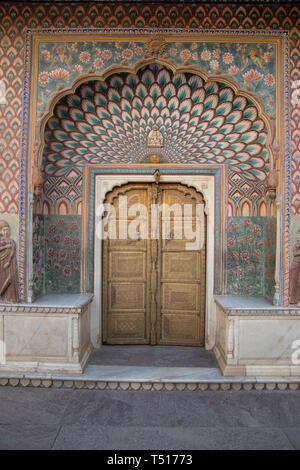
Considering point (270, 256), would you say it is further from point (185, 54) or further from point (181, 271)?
point (185, 54)

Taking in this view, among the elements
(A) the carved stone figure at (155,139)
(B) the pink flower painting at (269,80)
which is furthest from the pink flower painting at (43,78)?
(B) the pink flower painting at (269,80)

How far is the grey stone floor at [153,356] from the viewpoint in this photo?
3.58 metres

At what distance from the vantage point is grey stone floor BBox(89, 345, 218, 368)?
358 centimetres

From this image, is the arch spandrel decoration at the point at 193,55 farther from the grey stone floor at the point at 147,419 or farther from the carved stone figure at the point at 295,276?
the grey stone floor at the point at 147,419

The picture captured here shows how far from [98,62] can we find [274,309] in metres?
3.22

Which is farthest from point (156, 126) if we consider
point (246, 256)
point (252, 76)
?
point (246, 256)

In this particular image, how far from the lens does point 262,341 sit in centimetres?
329

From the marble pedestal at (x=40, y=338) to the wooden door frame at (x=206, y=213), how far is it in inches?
27.1

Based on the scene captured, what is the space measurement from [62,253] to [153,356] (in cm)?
166

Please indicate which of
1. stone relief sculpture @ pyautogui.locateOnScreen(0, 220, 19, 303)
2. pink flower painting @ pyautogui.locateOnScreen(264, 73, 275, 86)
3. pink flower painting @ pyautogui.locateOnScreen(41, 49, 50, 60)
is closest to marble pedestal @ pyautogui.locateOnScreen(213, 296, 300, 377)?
stone relief sculpture @ pyautogui.locateOnScreen(0, 220, 19, 303)

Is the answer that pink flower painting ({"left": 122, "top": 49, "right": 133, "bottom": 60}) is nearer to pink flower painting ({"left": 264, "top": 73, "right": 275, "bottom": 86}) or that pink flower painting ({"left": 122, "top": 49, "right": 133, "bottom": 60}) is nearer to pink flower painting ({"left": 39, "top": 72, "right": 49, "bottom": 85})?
pink flower painting ({"left": 39, "top": 72, "right": 49, "bottom": 85})

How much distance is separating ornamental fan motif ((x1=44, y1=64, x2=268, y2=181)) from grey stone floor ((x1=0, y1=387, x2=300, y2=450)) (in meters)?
2.49

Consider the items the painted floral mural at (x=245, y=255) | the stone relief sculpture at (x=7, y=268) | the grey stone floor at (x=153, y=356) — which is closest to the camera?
the stone relief sculpture at (x=7, y=268)

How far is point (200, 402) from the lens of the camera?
2963 millimetres
